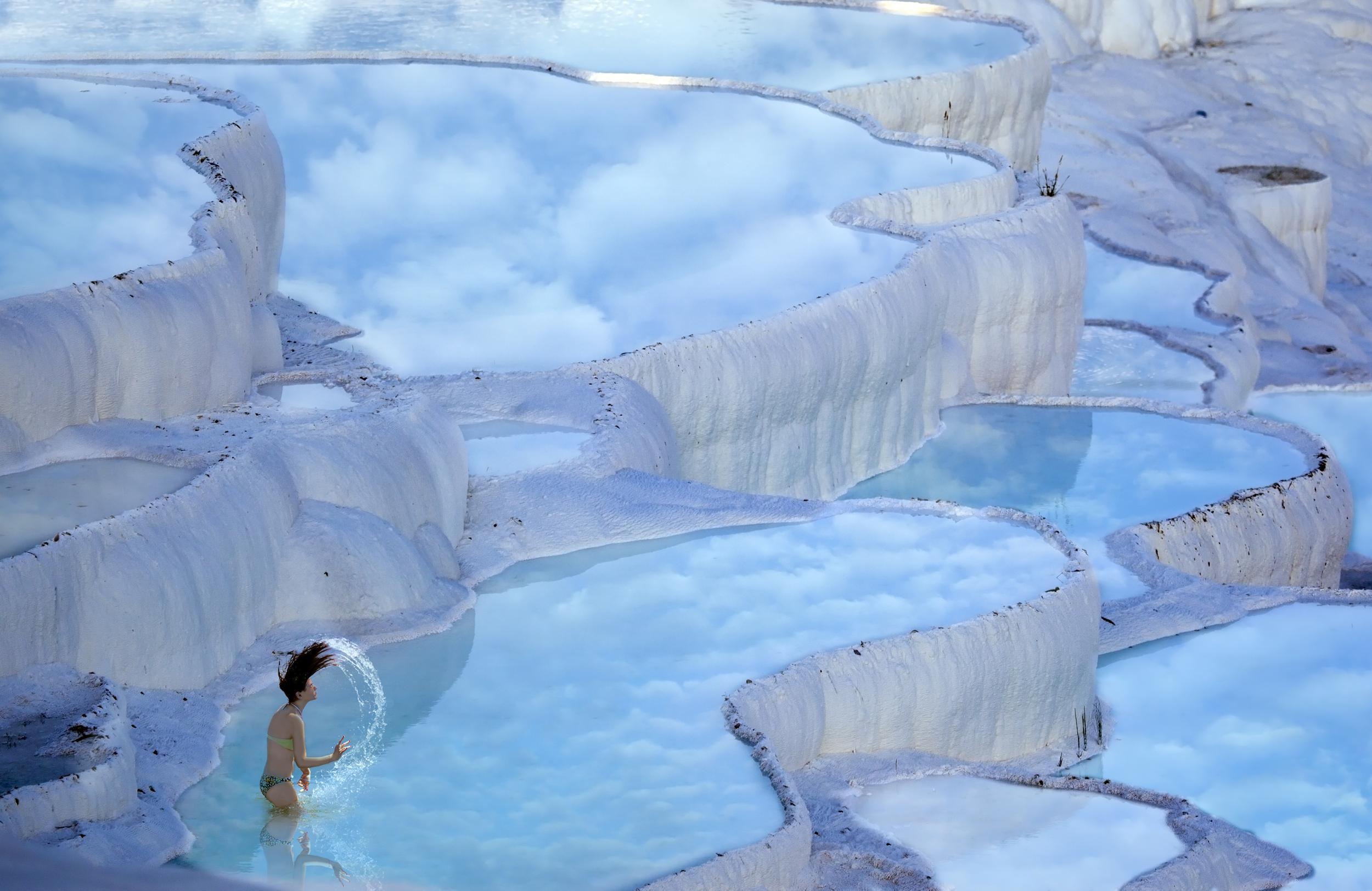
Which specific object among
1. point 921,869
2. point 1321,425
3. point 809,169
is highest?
point 809,169

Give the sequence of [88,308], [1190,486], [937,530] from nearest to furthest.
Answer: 1. [88,308]
2. [937,530]
3. [1190,486]

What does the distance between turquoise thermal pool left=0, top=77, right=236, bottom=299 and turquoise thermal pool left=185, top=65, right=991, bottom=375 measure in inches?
29.9

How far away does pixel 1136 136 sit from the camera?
1697cm

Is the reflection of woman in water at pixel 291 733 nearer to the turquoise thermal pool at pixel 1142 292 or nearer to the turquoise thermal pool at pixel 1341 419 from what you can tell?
the turquoise thermal pool at pixel 1341 419

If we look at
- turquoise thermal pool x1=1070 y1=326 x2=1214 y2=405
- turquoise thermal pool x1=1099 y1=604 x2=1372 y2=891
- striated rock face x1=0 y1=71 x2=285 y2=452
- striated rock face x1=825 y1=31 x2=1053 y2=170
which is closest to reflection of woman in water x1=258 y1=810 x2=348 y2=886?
striated rock face x1=0 y1=71 x2=285 y2=452

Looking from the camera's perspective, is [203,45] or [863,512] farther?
[203,45]

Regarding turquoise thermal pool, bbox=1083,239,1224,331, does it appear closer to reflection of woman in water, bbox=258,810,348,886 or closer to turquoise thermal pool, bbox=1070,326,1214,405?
turquoise thermal pool, bbox=1070,326,1214,405

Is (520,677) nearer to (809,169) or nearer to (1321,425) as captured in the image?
(809,169)

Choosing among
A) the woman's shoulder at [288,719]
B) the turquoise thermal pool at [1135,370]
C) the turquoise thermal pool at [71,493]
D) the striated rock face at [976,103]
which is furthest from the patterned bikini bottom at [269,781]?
the striated rock face at [976,103]

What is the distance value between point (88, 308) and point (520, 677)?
7.32 ft

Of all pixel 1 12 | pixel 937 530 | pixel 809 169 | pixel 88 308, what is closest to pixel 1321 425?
pixel 809 169

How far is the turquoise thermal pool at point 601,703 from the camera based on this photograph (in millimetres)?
4402

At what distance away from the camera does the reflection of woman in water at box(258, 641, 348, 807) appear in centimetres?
426

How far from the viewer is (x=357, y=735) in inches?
195
